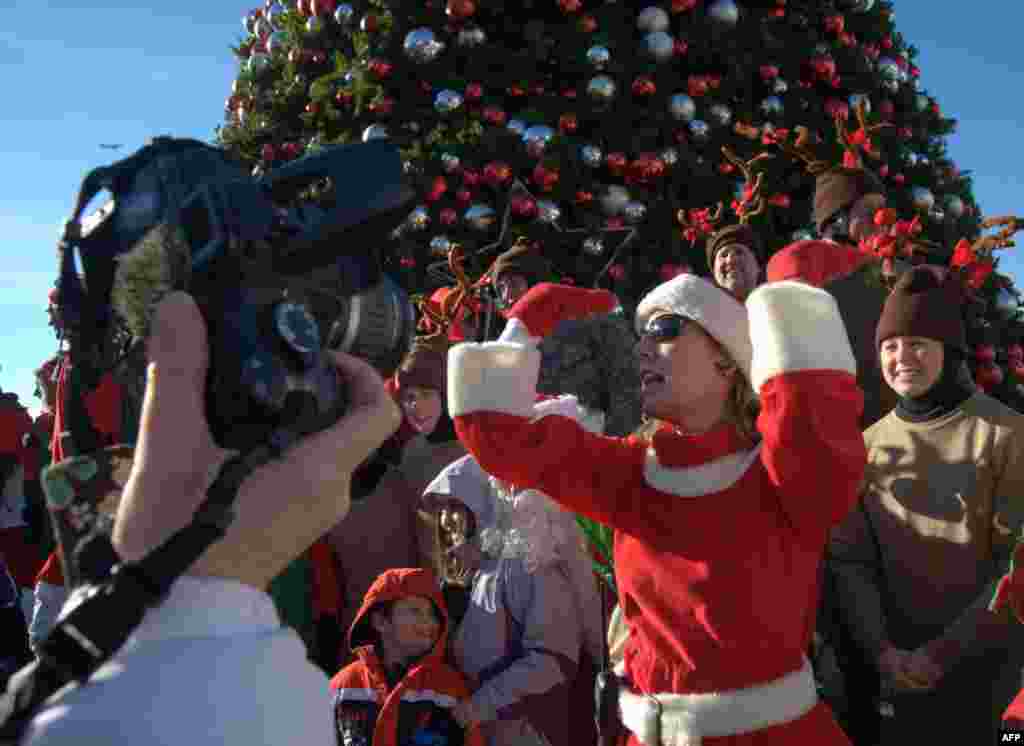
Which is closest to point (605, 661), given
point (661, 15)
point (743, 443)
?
point (743, 443)

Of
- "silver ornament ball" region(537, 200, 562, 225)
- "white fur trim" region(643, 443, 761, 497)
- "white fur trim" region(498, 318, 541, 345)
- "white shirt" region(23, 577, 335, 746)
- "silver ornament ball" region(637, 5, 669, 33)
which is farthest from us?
"silver ornament ball" region(637, 5, 669, 33)

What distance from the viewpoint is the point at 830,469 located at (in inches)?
86.7

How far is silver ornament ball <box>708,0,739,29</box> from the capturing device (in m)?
6.84

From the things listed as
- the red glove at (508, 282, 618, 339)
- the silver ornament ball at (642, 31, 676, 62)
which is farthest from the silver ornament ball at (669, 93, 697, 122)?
the red glove at (508, 282, 618, 339)

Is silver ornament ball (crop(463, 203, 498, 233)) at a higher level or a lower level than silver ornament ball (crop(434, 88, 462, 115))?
lower

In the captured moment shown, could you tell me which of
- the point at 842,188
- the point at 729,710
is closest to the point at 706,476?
the point at 729,710

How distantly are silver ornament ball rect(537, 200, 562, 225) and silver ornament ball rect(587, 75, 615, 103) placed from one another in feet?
2.76

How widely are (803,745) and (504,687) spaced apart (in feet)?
3.69

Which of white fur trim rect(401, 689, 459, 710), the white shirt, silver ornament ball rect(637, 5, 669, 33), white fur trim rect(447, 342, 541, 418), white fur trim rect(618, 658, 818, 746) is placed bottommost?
white fur trim rect(401, 689, 459, 710)

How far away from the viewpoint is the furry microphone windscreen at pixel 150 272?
1.55 meters

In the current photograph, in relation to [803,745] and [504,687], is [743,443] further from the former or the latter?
[504,687]

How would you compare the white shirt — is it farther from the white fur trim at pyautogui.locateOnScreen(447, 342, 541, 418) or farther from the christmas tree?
the christmas tree

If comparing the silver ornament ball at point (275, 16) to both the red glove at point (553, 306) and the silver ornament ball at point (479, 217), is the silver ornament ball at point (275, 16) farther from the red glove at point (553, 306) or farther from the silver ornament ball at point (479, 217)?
the red glove at point (553, 306)

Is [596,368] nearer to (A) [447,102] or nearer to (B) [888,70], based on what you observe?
(A) [447,102]
